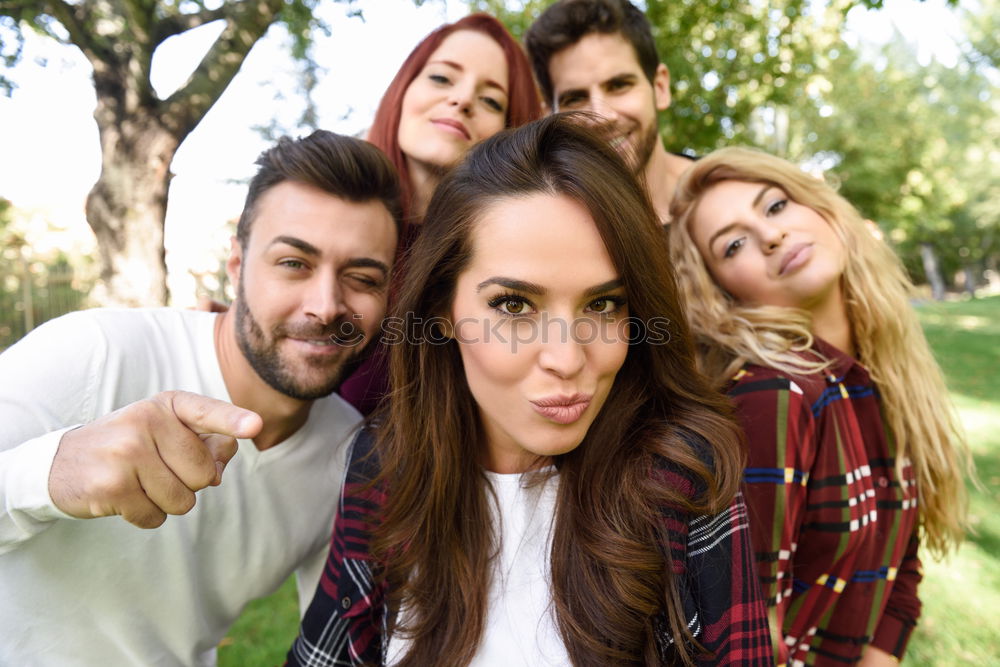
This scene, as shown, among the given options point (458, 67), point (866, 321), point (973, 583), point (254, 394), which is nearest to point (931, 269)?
point (973, 583)

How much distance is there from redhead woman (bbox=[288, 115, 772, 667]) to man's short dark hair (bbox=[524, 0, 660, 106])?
2.11m

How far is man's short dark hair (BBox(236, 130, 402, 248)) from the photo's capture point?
95.6 inches

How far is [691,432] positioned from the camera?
1.91 metres

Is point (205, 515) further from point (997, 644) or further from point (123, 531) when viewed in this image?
point (997, 644)

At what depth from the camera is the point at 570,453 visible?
77.5 inches

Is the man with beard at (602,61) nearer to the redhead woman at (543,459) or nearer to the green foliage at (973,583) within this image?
the redhead woman at (543,459)

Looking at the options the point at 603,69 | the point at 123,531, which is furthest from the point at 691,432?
the point at 603,69

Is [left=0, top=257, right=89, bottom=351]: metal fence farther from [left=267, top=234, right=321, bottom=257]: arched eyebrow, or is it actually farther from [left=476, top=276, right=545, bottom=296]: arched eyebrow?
[left=476, top=276, right=545, bottom=296]: arched eyebrow

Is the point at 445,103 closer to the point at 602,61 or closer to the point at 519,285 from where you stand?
the point at 602,61

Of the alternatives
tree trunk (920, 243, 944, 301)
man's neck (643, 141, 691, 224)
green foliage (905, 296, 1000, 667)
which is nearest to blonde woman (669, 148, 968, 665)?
green foliage (905, 296, 1000, 667)

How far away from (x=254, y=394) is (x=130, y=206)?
461cm

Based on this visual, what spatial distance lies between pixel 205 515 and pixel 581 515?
1459 millimetres

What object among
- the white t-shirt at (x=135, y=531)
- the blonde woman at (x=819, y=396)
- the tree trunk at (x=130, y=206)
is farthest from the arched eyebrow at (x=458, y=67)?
the tree trunk at (x=130, y=206)

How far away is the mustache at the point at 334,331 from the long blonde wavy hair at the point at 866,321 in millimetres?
1321
